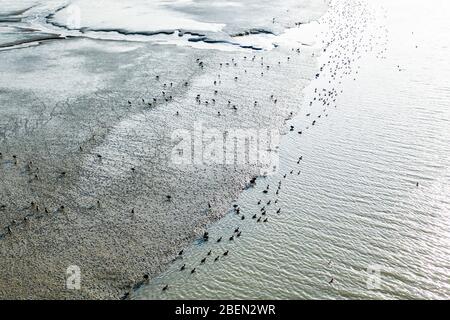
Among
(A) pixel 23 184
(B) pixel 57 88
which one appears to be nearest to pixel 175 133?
(A) pixel 23 184

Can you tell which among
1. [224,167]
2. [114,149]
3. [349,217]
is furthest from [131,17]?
[349,217]

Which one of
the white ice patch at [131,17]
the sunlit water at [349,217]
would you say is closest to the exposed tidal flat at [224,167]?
the sunlit water at [349,217]

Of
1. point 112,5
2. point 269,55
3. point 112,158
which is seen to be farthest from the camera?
point 112,5

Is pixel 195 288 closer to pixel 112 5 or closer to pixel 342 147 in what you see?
pixel 342 147

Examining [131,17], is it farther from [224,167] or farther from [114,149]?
[224,167]

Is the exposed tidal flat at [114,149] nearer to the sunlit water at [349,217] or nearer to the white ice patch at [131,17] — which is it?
the sunlit water at [349,217]
